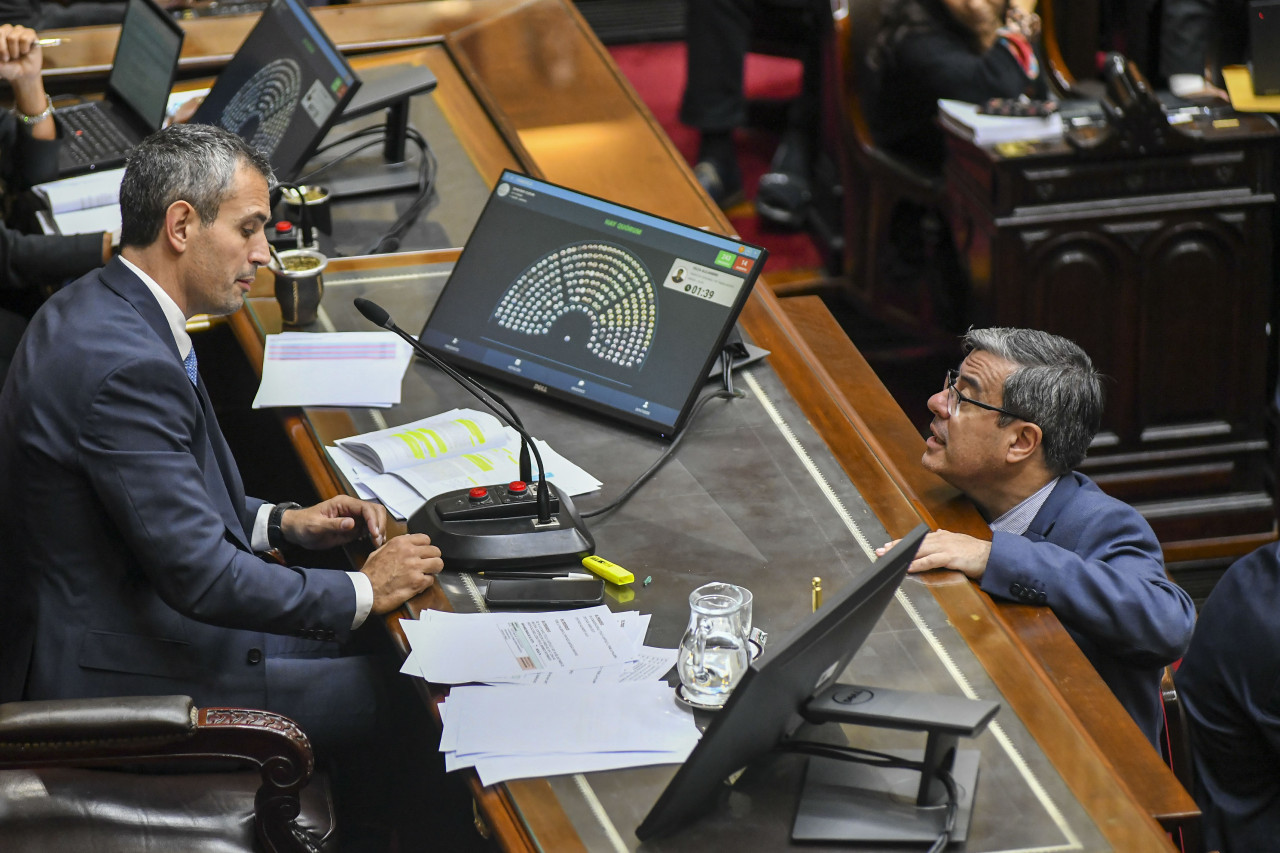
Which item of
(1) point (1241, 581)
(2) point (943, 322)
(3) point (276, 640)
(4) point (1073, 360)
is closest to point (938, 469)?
(4) point (1073, 360)

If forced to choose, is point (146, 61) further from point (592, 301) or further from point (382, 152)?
point (592, 301)

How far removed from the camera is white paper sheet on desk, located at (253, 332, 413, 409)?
8.31ft

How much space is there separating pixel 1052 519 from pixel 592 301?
0.87 m

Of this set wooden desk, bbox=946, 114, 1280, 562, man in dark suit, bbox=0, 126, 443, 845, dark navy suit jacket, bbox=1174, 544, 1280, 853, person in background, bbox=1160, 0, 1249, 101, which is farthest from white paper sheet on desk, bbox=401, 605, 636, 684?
person in background, bbox=1160, 0, 1249, 101

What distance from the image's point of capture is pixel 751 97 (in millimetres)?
6156

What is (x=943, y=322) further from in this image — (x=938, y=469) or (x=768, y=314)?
(x=938, y=469)

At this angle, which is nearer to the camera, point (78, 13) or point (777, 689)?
point (777, 689)

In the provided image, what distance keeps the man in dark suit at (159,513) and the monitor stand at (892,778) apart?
678 millimetres

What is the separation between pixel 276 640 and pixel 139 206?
2.42ft

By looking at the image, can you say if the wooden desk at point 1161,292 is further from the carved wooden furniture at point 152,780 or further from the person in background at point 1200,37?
the carved wooden furniture at point 152,780

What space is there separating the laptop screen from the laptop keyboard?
0.24 feet

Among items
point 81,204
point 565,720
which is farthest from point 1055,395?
point 81,204

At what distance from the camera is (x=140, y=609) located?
6.88ft

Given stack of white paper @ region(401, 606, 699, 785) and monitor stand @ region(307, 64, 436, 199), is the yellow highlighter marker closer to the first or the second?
stack of white paper @ region(401, 606, 699, 785)
